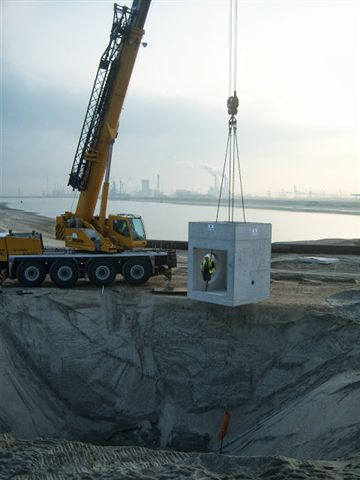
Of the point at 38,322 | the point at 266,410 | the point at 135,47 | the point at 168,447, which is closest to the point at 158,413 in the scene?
the point at 168,447

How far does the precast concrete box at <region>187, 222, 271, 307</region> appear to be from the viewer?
12227 mm

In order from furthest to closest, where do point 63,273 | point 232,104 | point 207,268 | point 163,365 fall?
point 63,273 → point 207,268 → point 163,365 → point 232,104

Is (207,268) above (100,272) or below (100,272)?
above

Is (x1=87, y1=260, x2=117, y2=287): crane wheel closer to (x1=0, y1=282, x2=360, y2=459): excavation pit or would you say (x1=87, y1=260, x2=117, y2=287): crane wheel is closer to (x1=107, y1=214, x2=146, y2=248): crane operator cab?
(x1=107, y1=214, x2=146, y2=248): crane operator cab

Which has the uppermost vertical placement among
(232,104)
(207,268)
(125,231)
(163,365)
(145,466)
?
(232,104)

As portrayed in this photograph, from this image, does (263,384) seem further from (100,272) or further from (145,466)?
(100,272)

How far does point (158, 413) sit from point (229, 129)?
24.5 ft

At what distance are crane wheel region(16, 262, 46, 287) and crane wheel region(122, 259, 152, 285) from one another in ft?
8.61

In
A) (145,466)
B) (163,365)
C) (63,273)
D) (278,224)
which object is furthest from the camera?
(278,224)

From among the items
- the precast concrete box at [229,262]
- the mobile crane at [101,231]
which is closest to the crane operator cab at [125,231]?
the mobile crane at [101,231]

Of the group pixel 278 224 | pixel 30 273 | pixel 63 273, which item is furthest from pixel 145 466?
pixel 278 224

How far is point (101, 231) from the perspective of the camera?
16203 millimetres

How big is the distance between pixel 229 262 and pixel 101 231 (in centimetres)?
558

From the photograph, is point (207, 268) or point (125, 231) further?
point (125, 231)
